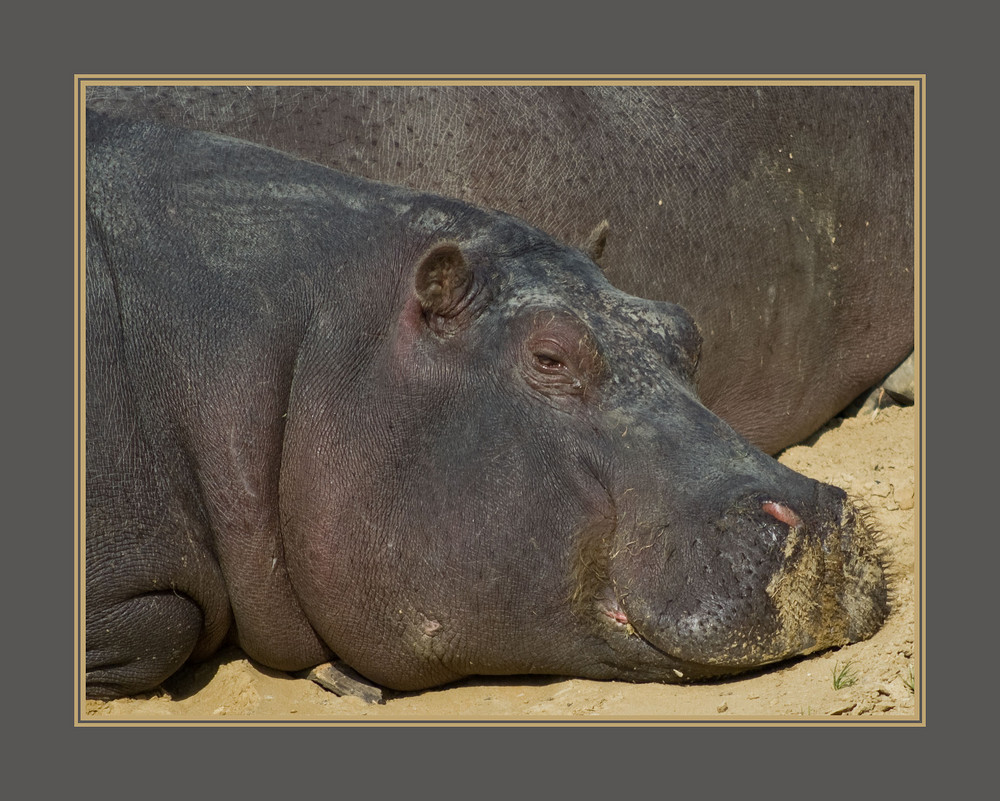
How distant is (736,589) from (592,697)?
2.96ft

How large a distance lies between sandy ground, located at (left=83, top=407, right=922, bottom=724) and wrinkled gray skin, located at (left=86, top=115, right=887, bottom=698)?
119 millimetres

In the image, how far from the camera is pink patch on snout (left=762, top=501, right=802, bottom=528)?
5.57 m

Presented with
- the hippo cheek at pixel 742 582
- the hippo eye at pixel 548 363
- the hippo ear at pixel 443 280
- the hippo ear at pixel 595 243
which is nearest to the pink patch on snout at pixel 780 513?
the hippo cheek at pixel 742 582

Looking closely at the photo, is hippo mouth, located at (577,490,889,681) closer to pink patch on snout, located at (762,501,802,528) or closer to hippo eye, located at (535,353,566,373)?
pink patch on snout, located at (762,501,802,528)

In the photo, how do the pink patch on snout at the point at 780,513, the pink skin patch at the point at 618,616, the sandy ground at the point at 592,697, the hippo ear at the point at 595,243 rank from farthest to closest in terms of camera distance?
the hippo ear at the point at 595,243 → the pink skin patch at the point at 618,616 → the sandy ground at the point at 592,697 → the pink patch on snout at the point at 780,513

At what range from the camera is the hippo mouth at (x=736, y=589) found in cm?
559

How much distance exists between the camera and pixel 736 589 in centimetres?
562

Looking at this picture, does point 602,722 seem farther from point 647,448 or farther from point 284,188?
point 284,188

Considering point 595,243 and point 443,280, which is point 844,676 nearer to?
point 443,280

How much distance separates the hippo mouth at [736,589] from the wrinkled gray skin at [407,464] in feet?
0.04

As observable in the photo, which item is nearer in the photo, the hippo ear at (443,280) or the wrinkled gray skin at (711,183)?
the hippo ear at (443,280)

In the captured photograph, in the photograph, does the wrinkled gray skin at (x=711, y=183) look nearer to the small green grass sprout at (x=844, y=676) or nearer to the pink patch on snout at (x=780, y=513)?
the pink patch on snout at (x=780, y=513)

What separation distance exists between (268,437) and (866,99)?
19.2 ft
